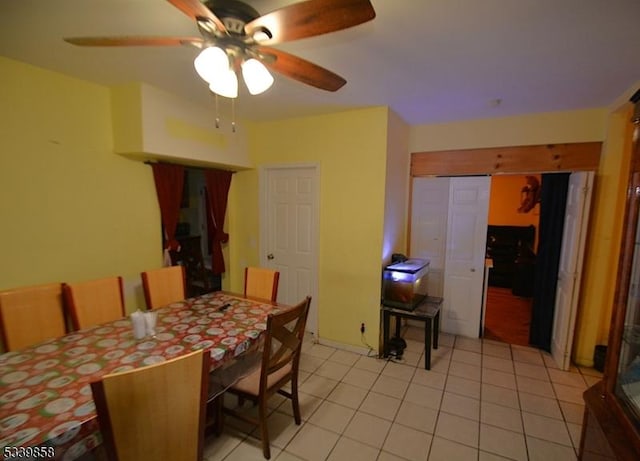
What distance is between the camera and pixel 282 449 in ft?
6.25

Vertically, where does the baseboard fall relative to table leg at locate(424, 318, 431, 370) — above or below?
below

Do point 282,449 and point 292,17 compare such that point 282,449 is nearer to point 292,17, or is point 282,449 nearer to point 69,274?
point 69,274

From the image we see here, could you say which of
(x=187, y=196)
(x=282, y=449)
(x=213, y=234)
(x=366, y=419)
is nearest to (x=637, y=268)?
(x=366, y=419)

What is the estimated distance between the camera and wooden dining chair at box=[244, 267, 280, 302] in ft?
8.58

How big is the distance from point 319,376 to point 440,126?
3.08m

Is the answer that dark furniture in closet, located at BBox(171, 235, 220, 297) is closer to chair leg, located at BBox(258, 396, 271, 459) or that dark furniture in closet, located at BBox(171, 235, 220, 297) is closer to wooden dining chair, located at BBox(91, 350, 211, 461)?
chair leg, located at BBox(258, 396, 271, 459)

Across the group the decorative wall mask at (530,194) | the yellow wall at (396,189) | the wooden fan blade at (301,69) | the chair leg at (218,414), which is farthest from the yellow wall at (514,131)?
the chair leg at (218,414)

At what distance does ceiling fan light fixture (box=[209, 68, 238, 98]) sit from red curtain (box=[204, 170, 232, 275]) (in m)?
2.31

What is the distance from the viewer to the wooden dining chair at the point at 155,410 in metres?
1.04

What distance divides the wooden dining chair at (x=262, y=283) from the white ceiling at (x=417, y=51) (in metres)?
1.62

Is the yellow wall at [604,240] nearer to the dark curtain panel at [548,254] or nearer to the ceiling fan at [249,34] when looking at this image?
the dark curtain panel at [548,254]

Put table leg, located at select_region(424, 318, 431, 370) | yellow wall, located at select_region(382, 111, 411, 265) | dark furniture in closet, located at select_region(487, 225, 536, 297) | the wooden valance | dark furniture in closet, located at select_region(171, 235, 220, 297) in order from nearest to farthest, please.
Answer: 1. table leg, located at select_region(424, 318, 431, 370)
2. the wooden valance
3. yellow wall, located at select_region(382, 111, 411, 265)
4. dark furniture in closet, located at select_region(171, 235, 220, 297)
5. dark furniture in closet, located at select_region(487, 225, 536, 297)

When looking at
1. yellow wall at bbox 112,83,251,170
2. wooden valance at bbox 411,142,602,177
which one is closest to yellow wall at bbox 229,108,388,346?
yellow wall at bbox 112,83,251,170

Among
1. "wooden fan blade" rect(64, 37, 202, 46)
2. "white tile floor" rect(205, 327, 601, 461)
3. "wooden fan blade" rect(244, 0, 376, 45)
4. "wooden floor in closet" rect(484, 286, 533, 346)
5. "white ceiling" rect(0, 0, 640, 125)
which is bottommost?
"white tile floor" rect(205, 327, 601, 461)
